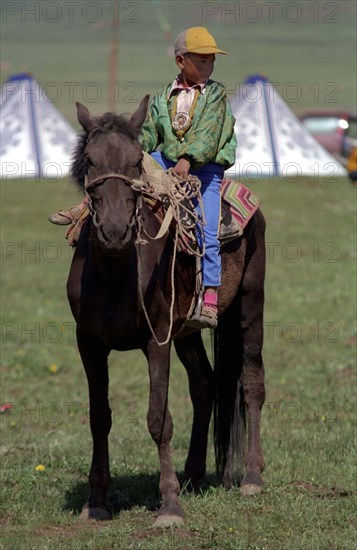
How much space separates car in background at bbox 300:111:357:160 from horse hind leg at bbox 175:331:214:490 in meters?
30.1

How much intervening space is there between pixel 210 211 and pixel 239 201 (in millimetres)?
526

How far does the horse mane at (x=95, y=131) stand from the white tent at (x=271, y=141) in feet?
77.5

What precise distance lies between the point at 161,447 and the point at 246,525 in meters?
0.72

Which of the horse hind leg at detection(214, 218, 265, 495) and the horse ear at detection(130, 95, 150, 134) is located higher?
the horse ear at detection(130, 95, 150, 134)

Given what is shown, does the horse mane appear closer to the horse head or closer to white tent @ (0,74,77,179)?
the horse head

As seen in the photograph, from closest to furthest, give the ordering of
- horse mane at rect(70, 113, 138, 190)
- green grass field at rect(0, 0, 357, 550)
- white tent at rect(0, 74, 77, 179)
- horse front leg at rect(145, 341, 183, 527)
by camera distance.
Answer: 1. horse mane at rect(70, 113, 138, 190)
2. green grass field at rect(0, 0, 357, 550)
3. horse front leg at rect(145, 341, 183, 527)
4. white tent at rect(0, 74, 77, 179)

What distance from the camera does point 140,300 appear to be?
6.60 m

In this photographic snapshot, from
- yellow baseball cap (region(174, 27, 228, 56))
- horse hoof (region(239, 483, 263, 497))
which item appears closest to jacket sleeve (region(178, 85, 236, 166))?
yellow baseball cap (region(174, 27, 228, 56))

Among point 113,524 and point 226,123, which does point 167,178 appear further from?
point 113,524

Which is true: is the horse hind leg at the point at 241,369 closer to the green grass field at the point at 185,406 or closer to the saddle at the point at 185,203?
the green grass field at the point at 185,406

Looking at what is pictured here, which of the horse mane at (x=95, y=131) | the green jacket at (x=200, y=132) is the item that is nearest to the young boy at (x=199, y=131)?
the green jacket at (x=200, y=132)

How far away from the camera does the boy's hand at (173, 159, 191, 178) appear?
691cm

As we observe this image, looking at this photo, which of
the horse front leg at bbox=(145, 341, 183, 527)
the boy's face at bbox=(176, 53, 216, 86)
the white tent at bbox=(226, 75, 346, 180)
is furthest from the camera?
the white tent at bbox=(226, 75, 346, 180)

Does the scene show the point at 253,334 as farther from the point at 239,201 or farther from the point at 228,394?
the point at 239,201
